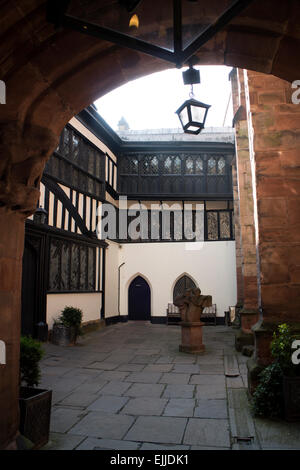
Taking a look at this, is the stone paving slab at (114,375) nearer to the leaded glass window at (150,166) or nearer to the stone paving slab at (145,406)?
the stone paving slab at (145,406)

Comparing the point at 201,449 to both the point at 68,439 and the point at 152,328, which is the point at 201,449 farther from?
the point at 152,328

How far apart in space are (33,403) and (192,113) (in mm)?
3165

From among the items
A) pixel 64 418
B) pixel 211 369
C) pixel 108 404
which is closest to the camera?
pixel 64 418

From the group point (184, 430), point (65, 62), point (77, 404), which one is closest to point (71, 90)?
point (65, 62)

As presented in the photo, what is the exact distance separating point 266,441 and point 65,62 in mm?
3742

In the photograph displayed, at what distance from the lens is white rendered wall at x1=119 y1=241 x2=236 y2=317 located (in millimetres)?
16156

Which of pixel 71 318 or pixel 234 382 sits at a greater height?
pixel 71 318

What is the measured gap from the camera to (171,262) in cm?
1652

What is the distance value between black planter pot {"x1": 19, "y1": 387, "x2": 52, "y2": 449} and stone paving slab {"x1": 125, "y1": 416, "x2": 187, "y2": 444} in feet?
2.66

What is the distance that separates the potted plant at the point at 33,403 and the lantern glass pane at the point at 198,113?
284 cm

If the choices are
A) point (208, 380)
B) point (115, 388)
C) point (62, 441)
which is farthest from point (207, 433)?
point (208, 380)

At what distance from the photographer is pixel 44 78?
9.47 ft

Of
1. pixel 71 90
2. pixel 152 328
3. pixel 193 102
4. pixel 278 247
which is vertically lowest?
pixel 152 328

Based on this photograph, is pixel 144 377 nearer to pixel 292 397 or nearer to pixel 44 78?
pixel 292 397
